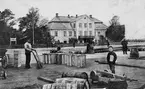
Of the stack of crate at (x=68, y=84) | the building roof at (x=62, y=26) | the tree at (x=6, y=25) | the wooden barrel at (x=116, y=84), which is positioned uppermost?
the building roof at (x=62, y=26)

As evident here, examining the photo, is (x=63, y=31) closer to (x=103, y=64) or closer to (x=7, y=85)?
(x=103, y=64)

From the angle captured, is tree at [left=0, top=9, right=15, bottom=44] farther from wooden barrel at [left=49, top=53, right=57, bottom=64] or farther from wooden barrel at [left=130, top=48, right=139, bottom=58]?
wooden barrel at [left=130, top=48, right=139, bottom=58]

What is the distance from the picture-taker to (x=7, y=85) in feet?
27.6

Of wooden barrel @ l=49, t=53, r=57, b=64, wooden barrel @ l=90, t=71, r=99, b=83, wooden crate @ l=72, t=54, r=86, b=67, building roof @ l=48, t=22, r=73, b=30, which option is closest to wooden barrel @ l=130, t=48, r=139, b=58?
wooden barrel @ l=49, t=53, r=57, b=64

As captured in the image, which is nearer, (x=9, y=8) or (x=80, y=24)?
(x=9, y=8)

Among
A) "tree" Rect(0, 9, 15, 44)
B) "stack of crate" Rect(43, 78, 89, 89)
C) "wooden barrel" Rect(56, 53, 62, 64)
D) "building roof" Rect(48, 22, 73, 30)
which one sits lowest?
"stack of crate" Rect(43, 78, 89, 89)

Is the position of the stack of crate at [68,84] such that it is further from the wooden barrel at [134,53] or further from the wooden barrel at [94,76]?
the wooden barrel at [134,53]

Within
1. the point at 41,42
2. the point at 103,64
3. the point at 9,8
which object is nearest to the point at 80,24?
the point at 41,42

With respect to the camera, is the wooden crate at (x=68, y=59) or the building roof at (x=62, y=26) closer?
the wooden crate at (x=68, y=59)

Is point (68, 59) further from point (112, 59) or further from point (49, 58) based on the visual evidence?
point (112, 59)

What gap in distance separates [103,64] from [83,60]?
2201mm

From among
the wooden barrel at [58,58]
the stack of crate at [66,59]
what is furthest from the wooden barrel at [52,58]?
the wooden barrel at [58,58]

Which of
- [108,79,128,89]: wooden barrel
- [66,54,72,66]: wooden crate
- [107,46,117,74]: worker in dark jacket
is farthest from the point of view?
[66,54,72,66]: wooden crate

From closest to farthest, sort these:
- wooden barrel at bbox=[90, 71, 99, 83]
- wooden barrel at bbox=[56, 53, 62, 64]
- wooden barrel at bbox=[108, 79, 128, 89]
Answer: wooden barrel at bbox=[108, 79, 128, 89]
wooden barrel at bbox=[90, 71, 99, 83]
wooden barrel at bbox=[56, 53, 62, 64]
